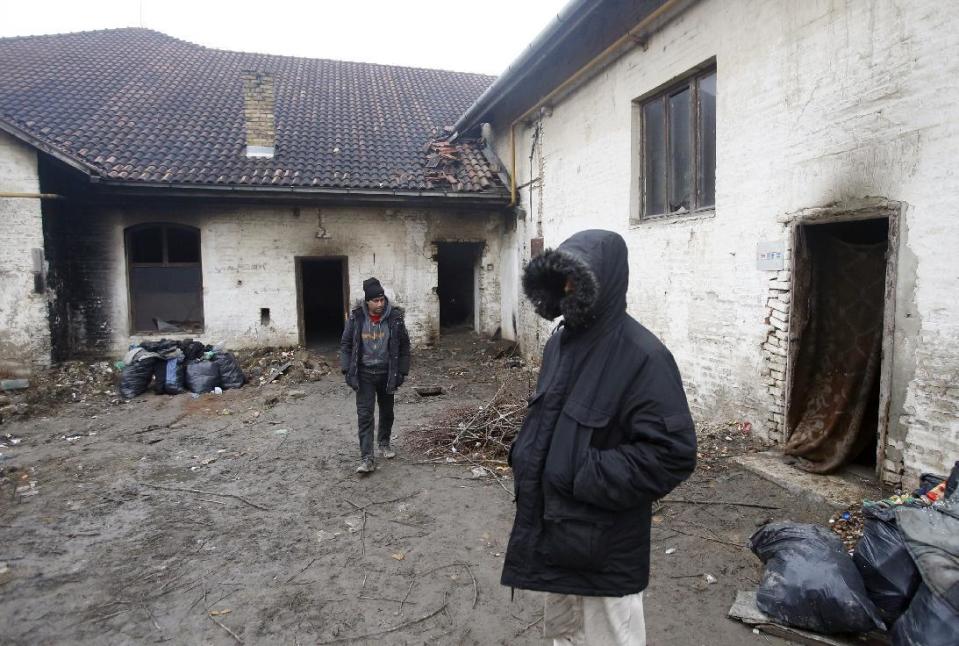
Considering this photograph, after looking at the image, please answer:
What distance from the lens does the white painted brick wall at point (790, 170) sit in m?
3.84

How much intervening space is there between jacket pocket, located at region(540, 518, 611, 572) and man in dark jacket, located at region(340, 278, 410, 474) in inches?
140

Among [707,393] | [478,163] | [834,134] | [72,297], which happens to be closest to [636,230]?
[707,393]

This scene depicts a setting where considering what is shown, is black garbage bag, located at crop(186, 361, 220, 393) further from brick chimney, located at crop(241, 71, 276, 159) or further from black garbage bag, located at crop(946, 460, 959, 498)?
black garbage bag, located at crop(946, 460, 959, 498)

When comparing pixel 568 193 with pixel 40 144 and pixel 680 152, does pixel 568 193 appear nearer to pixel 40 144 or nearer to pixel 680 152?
pixel 680 152

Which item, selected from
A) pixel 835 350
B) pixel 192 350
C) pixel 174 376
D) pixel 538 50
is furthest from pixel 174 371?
pixel 835 350

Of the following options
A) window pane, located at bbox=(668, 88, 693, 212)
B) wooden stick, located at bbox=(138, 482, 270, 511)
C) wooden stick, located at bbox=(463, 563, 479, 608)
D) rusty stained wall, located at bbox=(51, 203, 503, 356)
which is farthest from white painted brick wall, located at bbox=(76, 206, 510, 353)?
wooden stick, located at bbox=(463, 563, 479, 608)

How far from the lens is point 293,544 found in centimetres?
409

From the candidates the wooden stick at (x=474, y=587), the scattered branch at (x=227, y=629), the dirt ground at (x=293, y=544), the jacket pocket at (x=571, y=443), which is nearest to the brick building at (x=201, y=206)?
the dirt ground at (x=293, y=544)

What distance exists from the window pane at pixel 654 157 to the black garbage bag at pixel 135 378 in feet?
25.9

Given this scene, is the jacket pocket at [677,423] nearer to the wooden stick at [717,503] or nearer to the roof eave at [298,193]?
the wooden stick at [717,503]

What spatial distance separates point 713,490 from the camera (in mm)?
4684

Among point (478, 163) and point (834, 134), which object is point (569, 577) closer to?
point (834, 134)

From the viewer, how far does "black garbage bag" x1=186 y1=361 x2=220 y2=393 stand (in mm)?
8956

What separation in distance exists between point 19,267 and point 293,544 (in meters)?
8.17
